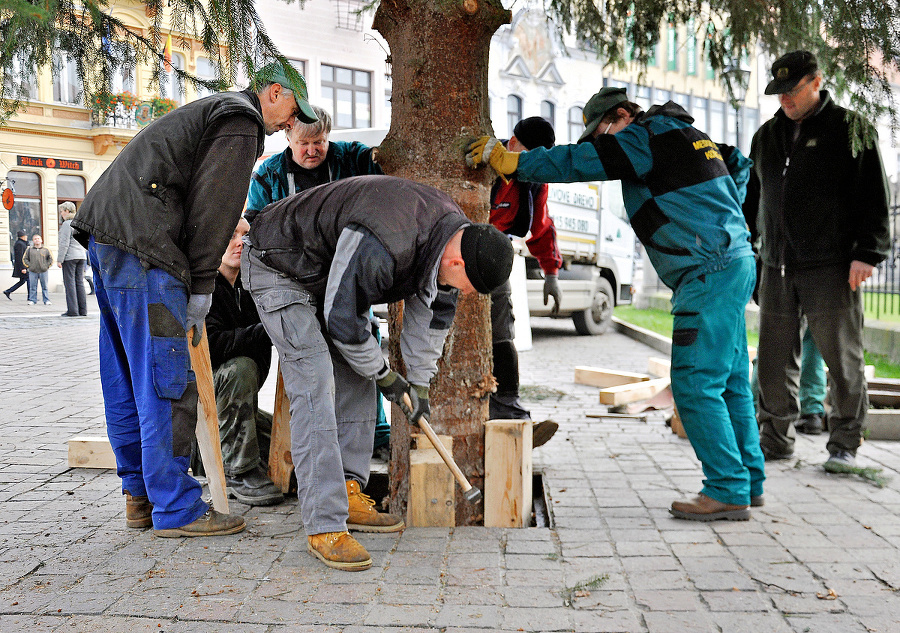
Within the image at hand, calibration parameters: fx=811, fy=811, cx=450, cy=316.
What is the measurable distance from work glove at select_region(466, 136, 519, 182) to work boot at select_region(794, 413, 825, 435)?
3151 mm

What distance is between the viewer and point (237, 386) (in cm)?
388

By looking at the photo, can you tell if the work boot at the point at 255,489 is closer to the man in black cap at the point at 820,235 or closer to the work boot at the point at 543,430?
the work boot at the point at 543,430

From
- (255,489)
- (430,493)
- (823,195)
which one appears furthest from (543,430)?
(823,195)

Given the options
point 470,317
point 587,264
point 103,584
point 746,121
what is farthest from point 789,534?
point 746,121

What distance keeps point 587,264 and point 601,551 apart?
10.3 m

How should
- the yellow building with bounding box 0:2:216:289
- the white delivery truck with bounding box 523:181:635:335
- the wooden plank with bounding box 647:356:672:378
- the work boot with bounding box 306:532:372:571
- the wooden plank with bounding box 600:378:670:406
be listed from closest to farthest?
1. the work boot with bounding box 306:532:372:571
2. the wooden plank with bounding box 600:378:670:406
3. the wooden plank with bounding box 647:356:672:378
4. the white delivery truck with bounding box 523:181:635:335
5. the yellow building with bounding box 0:2:216:289

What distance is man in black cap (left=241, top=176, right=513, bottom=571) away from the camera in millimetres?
2820

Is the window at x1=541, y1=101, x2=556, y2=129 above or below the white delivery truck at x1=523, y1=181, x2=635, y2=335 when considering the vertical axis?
above

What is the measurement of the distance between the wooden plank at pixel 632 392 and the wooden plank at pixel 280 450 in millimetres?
3219

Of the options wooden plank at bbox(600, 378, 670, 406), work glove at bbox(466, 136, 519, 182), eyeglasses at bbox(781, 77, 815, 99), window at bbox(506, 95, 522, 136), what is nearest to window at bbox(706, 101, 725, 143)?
window at bbox(506, 95, 522, 136)

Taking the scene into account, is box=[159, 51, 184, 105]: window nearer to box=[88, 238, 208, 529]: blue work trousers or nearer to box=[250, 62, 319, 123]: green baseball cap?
box=[250, 62, 319, 123]: green baseball cap

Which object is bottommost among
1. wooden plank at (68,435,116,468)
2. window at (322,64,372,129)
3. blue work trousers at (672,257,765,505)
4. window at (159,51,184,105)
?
wooden plank at (68,435,116,468)

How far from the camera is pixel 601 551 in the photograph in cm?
320

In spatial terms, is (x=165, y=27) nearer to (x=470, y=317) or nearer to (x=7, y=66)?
(x=7, y=66)
